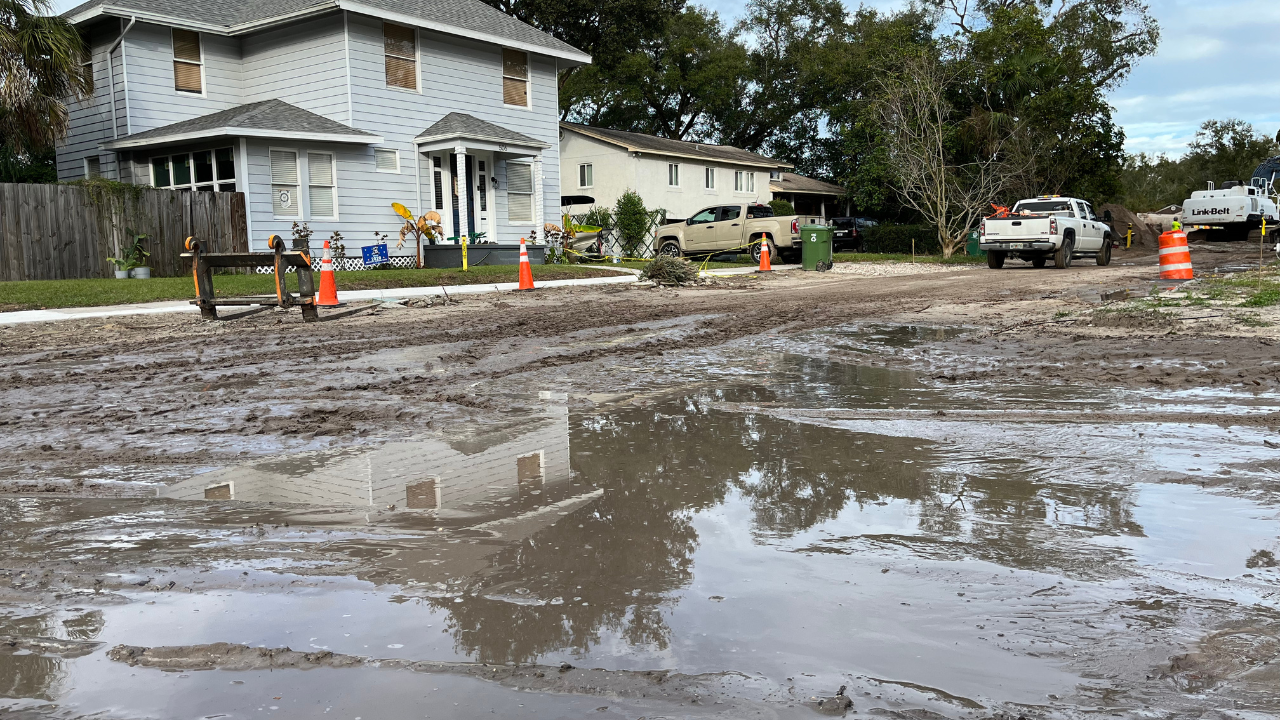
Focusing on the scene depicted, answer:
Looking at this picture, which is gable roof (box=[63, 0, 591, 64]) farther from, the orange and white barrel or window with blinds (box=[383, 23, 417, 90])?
the orange and white barrel

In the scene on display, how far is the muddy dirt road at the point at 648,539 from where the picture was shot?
2795 mm

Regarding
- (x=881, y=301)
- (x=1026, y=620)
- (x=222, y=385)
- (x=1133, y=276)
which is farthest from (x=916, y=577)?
(x=1133, y=276)

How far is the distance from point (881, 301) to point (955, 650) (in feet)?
42.4

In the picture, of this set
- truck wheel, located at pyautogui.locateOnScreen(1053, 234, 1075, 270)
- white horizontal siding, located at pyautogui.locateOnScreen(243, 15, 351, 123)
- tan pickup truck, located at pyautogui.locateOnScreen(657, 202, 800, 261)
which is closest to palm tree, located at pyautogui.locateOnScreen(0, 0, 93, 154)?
white horizontal siding, located at pyautogui.locateOnScreen(243, 15, 351, 123)

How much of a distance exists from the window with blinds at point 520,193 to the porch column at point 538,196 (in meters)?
0.22

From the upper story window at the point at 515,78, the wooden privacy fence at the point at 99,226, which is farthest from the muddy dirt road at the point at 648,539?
the upper story window at the point at 515,78

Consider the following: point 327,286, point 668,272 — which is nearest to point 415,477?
point 327,286

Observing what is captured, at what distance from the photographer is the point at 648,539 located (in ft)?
13.5

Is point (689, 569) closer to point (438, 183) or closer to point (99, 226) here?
point (99, 226)

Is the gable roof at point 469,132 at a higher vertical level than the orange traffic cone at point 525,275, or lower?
higher

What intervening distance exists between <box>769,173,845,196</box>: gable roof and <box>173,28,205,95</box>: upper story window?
89.0 ft

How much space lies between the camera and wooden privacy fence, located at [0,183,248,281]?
19.6 m

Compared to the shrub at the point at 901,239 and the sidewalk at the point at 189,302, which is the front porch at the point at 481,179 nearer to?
the sidewalk at the point at 189,302

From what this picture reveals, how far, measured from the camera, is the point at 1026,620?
3174mm
